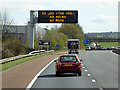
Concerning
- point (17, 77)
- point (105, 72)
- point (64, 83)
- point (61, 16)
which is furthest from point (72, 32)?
point (64, 83)

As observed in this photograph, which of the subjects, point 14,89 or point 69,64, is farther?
point 69,64

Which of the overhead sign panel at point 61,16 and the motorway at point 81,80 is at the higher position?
the overhead sign panel at point 61,16

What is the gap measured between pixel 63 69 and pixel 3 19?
46571 mm

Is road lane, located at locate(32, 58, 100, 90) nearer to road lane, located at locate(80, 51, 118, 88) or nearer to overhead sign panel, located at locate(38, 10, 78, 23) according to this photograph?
road lane, located at locate(80, 51, 118, 88)

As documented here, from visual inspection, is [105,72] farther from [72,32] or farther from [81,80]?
[72,32]

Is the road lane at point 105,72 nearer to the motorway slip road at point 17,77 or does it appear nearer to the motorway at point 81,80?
the motorway at point 81,80

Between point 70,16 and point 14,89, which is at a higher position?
point 70,16

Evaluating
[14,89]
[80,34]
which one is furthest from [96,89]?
[80,34]

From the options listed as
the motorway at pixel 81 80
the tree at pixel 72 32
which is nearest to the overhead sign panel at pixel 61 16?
the motorway at pixel 81 80

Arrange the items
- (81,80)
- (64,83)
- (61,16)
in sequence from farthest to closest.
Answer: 1. (61,16)
2. (81,80)
3. (64,83)

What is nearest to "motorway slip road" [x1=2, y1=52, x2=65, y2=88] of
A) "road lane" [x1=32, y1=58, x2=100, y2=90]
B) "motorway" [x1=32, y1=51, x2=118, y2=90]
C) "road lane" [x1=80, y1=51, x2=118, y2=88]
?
"motorway" [x1=32, y1=51, x2=118, y2=90]

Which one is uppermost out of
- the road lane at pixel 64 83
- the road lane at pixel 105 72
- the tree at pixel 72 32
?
the tree at pixel 72 32

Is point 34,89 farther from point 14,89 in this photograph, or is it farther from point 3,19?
point 3,19

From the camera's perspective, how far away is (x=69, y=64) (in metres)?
16.6
